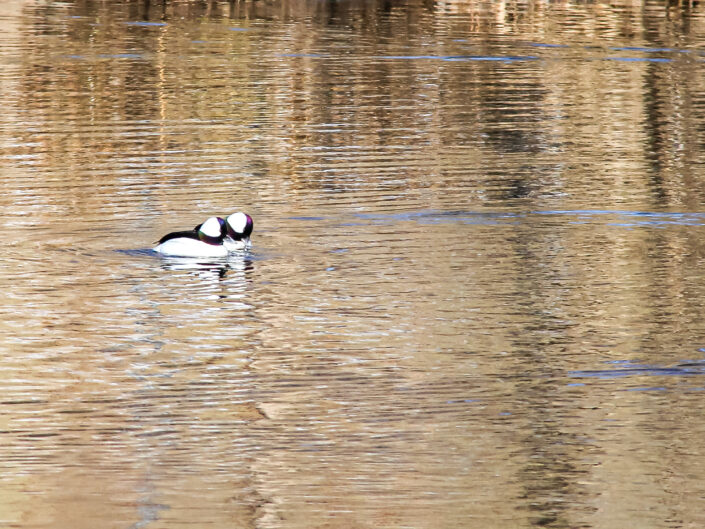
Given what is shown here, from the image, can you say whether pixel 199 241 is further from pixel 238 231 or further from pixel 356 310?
pixel 356 310

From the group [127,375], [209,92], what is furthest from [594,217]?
[209,92]

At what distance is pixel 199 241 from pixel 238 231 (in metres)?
0.46

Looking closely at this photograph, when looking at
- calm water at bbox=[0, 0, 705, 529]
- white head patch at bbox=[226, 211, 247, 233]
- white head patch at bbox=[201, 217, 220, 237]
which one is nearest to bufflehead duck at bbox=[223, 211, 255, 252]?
white head patch at bbox=[226, 211, 247, 233]

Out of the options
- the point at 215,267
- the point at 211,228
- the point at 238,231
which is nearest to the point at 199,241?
the point at 211,228

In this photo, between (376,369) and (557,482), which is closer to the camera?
(557,482)

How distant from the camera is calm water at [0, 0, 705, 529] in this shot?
32.4ft

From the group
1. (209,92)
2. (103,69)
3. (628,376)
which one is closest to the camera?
(628,376)

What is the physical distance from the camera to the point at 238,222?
16.2 meters

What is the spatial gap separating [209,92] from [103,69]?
5016mm

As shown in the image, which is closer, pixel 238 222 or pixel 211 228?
pixel 238 222

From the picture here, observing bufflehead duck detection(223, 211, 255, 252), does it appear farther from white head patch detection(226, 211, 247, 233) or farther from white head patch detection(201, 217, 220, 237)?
white head patch detection(201, 217, 220, 237)

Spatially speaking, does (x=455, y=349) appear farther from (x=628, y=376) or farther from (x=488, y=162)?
(x=488, y=162)

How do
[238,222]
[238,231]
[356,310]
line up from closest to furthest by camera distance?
[356,310]
[238,222]
[238,231]

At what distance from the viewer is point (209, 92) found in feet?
102
